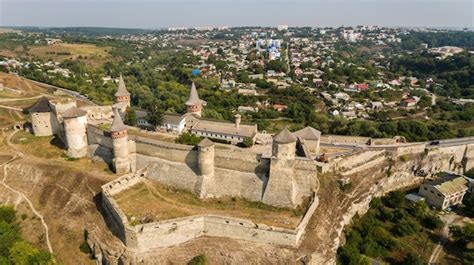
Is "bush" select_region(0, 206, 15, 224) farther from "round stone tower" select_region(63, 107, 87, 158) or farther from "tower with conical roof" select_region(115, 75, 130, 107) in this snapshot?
"tower with conical roof" select_region(115, 75, 130, 107)

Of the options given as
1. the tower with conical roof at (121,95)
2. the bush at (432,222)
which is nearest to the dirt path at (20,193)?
the tower with conical roof at (121,95)

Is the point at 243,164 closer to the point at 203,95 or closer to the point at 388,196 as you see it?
the point at 388,196

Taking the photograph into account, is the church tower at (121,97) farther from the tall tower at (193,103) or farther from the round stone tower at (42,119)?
the tall tower at (193,103)

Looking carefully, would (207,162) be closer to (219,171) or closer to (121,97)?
(219,171)

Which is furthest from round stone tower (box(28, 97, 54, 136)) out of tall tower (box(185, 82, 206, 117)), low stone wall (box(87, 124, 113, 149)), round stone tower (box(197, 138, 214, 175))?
round stone tower (box(197, 138, 214, 175))

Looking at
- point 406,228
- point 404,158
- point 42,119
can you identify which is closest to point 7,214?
point 42,119
